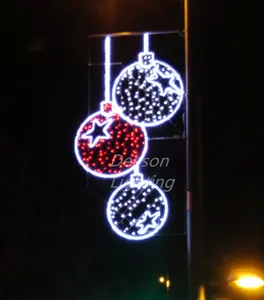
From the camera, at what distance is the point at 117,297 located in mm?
25453

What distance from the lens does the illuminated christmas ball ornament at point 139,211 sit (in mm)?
9328

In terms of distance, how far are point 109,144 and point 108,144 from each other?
0.02m

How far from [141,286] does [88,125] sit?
21943mm

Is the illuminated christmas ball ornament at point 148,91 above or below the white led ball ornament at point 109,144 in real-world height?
above

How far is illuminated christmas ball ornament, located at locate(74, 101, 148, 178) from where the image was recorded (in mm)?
9656
